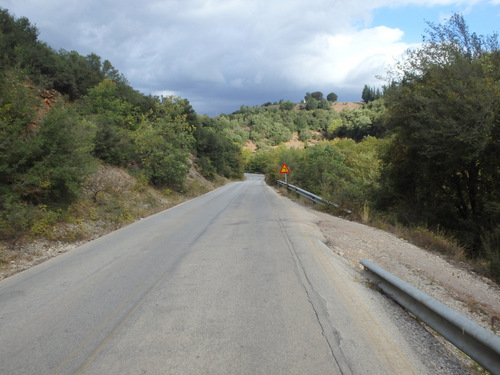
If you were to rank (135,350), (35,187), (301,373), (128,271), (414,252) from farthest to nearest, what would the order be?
(35,187), (414,252), (128,271), (135,350), (301,373)

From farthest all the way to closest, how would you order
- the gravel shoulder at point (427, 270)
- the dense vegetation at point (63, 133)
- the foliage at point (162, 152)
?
the foliage at point (162, 152) < the dense vegetation at point (63, 133) < the gravel shoulder at point (427, 270)

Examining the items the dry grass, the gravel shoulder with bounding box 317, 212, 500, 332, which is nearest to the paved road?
the dry grass

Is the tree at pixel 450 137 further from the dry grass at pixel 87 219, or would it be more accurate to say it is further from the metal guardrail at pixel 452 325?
the dry grass at pixel 87 219

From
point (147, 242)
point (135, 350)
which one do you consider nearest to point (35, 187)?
point (147, 242)

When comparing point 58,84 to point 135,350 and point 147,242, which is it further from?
point 135,350

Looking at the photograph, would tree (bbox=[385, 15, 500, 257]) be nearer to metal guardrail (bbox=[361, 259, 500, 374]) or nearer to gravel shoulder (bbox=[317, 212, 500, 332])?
gravel shoulder (bbox=[317, 212, 500, 332])

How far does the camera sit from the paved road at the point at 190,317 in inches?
127

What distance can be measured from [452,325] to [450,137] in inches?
396

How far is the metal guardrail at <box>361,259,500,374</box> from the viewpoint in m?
2.89

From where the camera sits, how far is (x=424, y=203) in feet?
49.3

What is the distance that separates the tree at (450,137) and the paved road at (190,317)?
7421 mm

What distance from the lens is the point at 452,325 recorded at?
346 centimetres

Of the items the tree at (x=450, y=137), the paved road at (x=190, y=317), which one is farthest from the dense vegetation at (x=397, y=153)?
the paved road at (x=190, y=317)

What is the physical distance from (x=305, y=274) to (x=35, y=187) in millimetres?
8834
